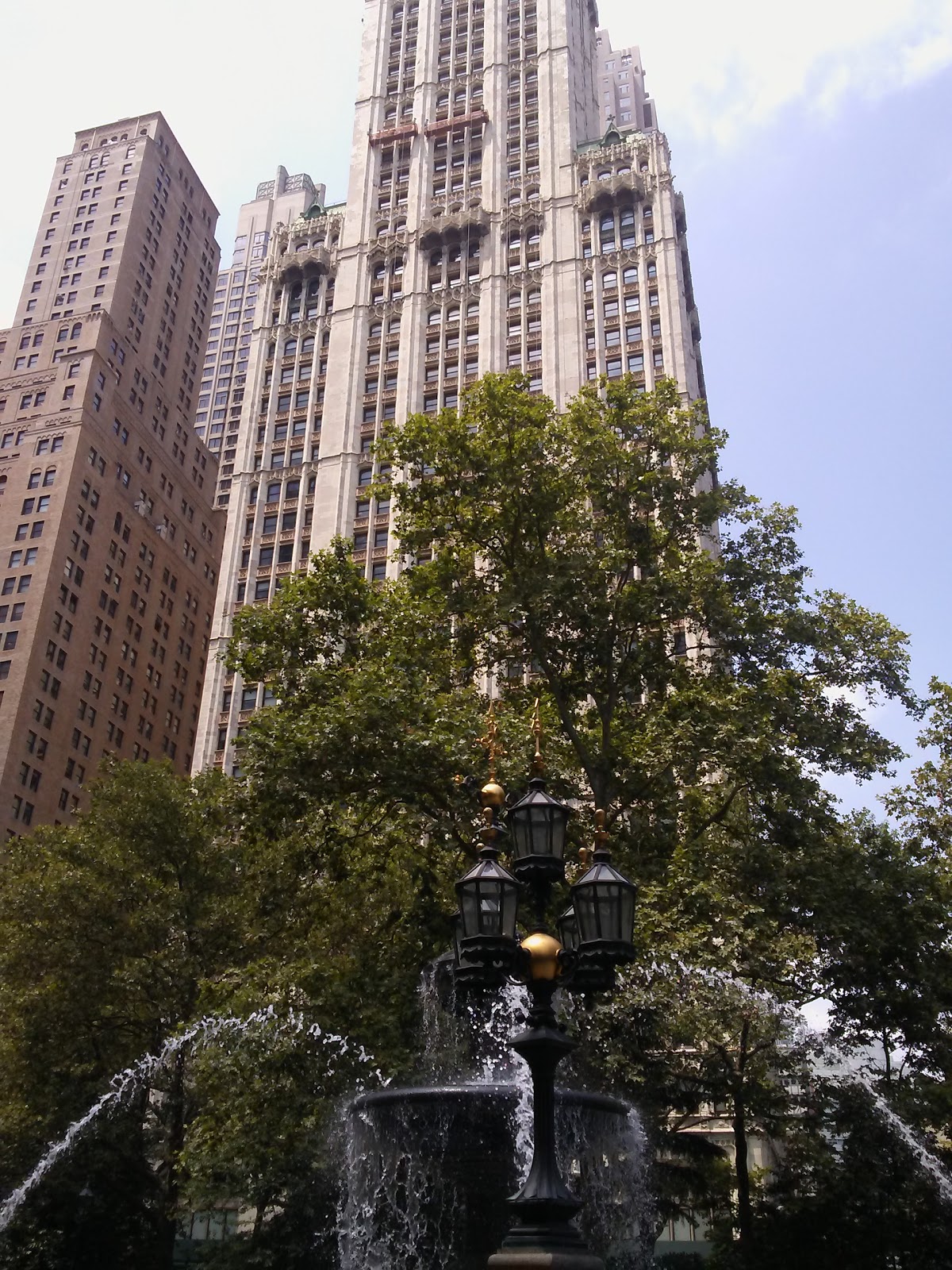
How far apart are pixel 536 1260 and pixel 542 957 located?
8.18 feet

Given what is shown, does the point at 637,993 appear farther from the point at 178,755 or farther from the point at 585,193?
the point at 178,755

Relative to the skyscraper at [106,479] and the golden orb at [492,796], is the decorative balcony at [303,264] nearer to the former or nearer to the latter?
the skyscraper at [106,479]

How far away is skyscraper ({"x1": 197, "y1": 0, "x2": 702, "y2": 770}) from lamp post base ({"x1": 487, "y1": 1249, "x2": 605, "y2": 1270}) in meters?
51.1

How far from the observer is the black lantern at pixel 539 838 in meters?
11.6

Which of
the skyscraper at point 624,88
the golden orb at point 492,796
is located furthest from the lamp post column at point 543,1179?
the skyscraper at point 624,88

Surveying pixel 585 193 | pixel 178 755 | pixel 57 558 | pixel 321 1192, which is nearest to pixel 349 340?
pixel 585 193

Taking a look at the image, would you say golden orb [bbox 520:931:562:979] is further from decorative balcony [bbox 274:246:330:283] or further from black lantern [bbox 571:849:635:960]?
decorative balcony [bbox 274:246:330:283]

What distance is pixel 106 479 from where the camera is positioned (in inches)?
3327

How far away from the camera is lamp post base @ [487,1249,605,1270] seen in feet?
29.9

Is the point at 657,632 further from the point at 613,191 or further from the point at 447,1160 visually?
the point at 613,191

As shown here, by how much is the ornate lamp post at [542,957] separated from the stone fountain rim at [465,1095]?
1488 mm

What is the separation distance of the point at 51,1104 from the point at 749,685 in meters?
18.5

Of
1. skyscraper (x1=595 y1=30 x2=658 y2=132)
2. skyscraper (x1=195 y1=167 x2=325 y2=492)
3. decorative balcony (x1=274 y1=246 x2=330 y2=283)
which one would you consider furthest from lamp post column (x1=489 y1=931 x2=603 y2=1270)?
skyscraper (x1=595 y1=30 x2=658 y2=132)

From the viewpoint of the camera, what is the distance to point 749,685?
78.3 feet
